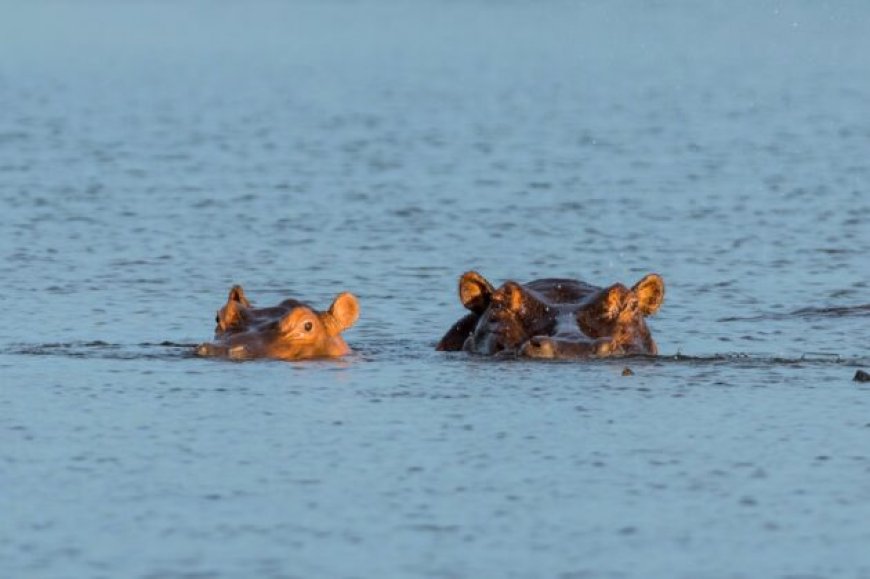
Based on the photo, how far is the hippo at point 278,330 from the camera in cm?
1477

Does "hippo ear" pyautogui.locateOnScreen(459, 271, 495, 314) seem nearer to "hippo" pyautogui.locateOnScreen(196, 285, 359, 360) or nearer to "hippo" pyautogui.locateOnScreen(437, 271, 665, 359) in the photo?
"hippo" pyautogui.locateOnScreen(437, 271, 665, 359)

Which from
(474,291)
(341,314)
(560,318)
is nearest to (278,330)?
(341,314)

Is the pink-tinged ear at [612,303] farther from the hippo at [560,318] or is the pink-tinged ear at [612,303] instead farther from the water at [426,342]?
the water at [426,342]

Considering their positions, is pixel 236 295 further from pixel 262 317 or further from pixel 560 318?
pixel 560 318

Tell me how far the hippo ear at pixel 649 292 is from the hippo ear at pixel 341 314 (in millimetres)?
1778

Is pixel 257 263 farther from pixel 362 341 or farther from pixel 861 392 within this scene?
pixel 861 392

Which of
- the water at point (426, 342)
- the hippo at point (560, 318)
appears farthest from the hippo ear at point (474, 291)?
the water at point (426, 342)

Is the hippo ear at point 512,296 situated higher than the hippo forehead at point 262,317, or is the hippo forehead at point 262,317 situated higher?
the hippo ear at point 512,296

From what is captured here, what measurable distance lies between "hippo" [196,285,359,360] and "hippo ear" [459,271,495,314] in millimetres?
719

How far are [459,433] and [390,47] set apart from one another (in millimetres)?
59178

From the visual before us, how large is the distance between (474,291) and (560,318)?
75cm

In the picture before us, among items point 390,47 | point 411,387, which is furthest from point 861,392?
point 390,47

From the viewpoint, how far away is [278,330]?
48.6ft

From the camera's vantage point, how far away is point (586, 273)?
2116cm
